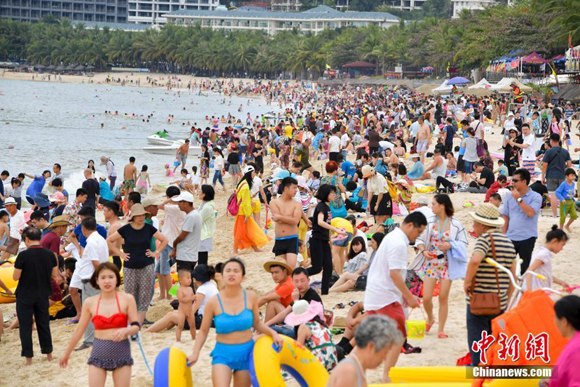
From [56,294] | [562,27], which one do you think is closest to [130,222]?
[56,294]

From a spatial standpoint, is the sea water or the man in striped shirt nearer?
the man in striped shirt

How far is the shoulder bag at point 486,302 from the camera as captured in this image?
703 centimetres

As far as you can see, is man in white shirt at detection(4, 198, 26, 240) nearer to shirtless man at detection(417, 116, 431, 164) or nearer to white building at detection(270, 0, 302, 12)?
shirtless man at detection(417, 116, 431, 164)

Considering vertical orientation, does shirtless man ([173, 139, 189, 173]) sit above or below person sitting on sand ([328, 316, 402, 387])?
below

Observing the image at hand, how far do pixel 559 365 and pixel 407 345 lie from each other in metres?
3.35

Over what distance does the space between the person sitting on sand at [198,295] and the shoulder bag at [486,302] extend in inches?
103

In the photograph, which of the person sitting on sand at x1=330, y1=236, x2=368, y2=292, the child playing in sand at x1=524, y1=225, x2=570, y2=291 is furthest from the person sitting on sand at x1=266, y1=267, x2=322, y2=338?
the person sitting on sand at x1=330, y1=236, x2=368, y2=292

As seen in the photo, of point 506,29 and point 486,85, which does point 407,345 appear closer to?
point 486,85

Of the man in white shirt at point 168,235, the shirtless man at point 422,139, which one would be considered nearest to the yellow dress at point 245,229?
the man in white shirt at point 168,235

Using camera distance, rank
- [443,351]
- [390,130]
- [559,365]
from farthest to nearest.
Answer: [390,130] → [443,351] → [559,365]

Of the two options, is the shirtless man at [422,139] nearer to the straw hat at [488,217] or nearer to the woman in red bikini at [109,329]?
the straw hat at [488,217]

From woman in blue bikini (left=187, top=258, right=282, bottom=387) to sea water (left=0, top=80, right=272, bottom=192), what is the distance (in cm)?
1834

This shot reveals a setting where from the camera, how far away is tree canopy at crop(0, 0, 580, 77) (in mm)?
61062

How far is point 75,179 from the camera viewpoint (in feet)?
93.5
